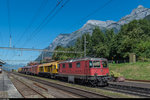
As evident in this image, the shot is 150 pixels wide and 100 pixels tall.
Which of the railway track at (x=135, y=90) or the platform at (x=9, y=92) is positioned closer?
the railway track at (x=135, y=90)

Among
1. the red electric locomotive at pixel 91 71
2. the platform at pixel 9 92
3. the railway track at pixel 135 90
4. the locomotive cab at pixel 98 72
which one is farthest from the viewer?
the red electric locomotive at pixel 91 71

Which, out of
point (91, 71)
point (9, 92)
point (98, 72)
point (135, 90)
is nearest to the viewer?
point (135, 90)

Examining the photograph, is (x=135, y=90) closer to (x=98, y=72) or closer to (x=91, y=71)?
(x=98, y=72)

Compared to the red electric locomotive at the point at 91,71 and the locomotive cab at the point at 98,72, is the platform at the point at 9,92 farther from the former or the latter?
the locomotive cab at the point at 98,72

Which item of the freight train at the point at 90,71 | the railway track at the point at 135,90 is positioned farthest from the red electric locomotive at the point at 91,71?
the railway track at the point at 135,90

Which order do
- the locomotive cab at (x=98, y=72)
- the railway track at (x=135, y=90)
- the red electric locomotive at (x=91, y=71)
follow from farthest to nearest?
the red electric locomotive at (x=91, y=71), the locomotive cab at (x=98, y=72), the railway track at (x=135, y=90)

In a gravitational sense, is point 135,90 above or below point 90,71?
below

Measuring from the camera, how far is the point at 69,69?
21.7m

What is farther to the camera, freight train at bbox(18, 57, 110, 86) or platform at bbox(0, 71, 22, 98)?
freight train at bbox(18, 57, 110, 86)

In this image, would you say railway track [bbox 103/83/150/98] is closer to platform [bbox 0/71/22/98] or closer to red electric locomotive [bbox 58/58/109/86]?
red electric locomotive [bbox 58/58/109/86]

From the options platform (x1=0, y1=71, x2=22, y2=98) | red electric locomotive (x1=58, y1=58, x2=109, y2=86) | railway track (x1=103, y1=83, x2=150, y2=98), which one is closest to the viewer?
railway track (x1=103, y1=83, x2=150, y2=98)

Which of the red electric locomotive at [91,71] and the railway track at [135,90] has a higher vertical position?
the red electric locomotive at [91,71]

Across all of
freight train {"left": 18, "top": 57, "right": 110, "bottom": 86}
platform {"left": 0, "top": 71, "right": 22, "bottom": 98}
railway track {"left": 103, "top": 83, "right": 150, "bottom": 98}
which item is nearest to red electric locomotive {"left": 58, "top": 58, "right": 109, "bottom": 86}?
freight train {"left": 18, "top": 57, "right": 110, "bottom": 86}


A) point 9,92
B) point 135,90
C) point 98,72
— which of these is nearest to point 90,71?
point 98,72
